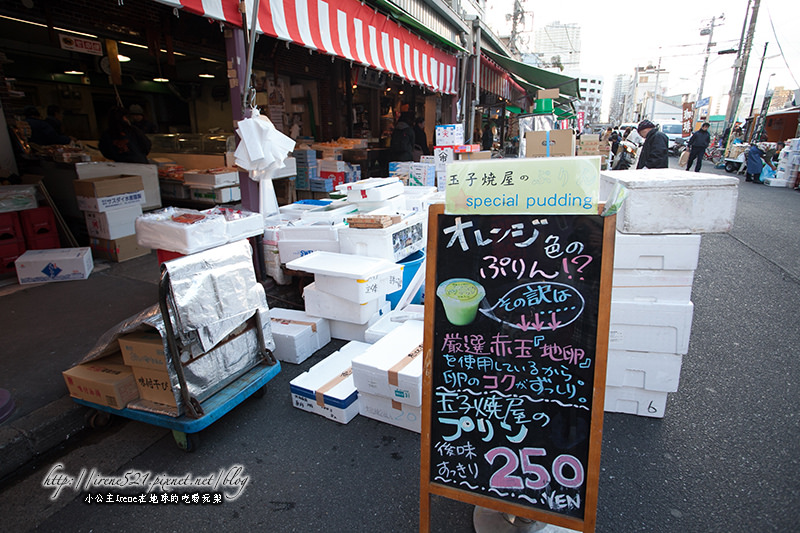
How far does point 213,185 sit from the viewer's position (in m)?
7.23

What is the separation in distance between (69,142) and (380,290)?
25.3 feet

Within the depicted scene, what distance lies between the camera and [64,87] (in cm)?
1204

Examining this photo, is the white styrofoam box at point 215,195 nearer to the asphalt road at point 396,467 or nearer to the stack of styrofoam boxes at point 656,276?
the asphalt road at point 396,467

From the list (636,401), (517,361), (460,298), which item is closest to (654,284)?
(636,401)

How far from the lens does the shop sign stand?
669 centimetres

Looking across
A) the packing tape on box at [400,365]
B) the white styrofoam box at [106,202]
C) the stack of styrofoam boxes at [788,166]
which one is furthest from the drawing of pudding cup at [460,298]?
the stack of styrofoam boxes at [788,166]

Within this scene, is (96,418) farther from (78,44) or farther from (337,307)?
(78,44)

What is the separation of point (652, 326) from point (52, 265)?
21.7ft

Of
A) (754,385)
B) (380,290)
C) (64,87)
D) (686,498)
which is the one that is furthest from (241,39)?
(64,87)

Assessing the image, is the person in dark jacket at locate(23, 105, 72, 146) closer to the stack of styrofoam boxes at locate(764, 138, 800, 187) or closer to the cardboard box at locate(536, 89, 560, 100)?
the cardboard box at locate(536, 89, 560, 100)

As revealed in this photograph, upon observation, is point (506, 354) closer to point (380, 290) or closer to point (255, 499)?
point (255, 499)

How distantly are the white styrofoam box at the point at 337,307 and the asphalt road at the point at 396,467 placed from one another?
0.63 meters

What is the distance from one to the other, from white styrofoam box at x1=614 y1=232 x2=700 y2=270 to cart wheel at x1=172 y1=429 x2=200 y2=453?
3021 mm

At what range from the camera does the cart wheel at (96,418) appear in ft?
9.77
